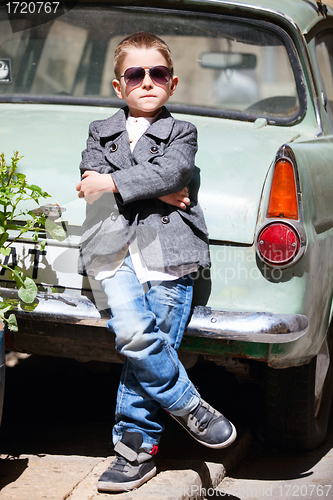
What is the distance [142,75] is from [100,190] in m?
0.48

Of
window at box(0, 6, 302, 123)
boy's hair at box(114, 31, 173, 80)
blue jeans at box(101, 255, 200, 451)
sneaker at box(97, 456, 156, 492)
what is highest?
window at box(0, 6, 302, 123)

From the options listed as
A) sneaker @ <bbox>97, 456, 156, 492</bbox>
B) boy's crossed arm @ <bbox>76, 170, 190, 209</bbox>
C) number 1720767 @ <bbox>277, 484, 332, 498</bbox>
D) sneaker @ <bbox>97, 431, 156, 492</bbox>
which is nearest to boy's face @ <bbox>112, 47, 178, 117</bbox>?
boy's crossed arm @ <bbox>76, 170, 190, 209</bbox>

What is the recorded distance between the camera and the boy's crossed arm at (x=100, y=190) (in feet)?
7.41

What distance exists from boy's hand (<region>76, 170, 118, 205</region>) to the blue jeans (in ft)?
0.87

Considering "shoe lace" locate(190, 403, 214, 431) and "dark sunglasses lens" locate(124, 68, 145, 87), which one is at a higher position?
"dark sunglasses lens" locate(124, 68, 145, 87)

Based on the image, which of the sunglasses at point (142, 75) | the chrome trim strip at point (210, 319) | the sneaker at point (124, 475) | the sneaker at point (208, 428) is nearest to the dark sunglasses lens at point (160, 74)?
the sunglasses at point (142, 75)

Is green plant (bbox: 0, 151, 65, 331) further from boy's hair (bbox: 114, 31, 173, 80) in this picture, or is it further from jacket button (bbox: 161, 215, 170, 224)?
boy's hair (bbox: 114, 31, 173, 80)

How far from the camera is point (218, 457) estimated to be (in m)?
2.79

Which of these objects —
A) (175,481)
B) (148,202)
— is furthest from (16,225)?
(175,481)

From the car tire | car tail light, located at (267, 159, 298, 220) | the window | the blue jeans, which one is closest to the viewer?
the blue jeans

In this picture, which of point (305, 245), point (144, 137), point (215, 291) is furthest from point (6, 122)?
point (305, 245)

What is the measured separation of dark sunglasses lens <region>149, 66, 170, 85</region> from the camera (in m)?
2.35

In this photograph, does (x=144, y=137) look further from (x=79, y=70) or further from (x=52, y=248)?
(x=79, y=70)

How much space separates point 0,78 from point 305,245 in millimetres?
2120
